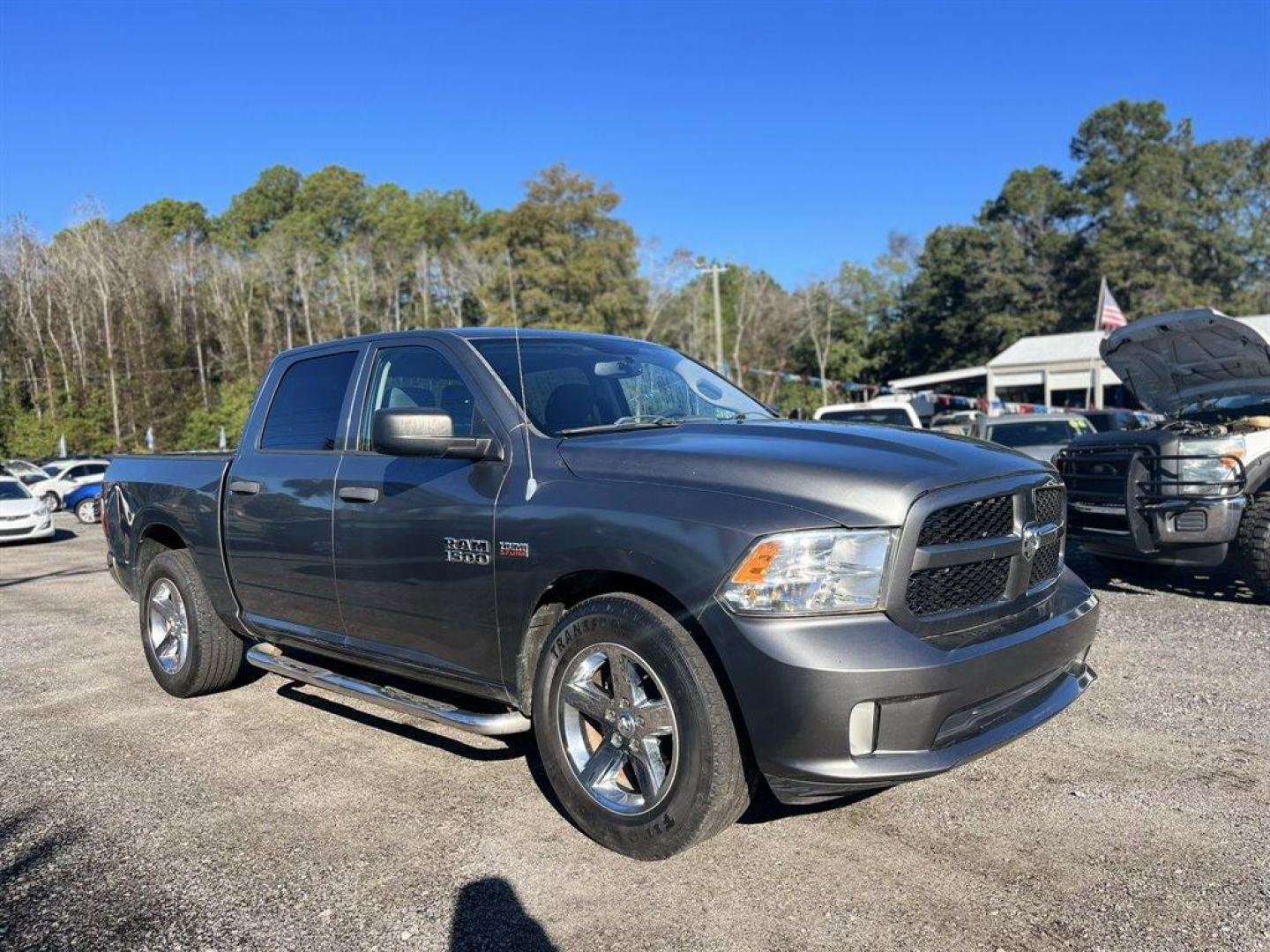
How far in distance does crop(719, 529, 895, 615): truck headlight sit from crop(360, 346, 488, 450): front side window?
57.3 inches

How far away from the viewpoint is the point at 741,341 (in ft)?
193

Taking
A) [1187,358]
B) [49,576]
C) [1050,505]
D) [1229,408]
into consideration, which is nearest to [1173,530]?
[1187,358]

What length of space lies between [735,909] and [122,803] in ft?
8.86

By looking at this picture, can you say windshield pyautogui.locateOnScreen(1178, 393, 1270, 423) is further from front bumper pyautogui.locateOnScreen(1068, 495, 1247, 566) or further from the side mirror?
the side mirror

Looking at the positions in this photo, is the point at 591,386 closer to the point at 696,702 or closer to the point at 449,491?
the point at 449,491

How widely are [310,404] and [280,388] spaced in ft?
1.23

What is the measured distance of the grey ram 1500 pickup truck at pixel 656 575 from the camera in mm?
2826

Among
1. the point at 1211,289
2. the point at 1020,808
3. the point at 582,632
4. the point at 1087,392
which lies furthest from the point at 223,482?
the point at 1211,289

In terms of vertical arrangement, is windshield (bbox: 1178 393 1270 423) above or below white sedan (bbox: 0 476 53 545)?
above

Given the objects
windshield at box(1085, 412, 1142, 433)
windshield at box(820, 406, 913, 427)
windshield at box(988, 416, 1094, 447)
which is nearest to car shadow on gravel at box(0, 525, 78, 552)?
windshield at box(820, 406, 913, 427)

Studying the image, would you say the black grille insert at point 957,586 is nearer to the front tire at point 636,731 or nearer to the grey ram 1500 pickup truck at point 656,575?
the grey ram 1500 pickup truck at point 656,575

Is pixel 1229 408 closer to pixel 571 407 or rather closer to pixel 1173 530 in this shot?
pixel 1173 530

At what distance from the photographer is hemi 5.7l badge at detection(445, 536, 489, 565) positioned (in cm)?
356

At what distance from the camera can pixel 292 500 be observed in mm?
4500
